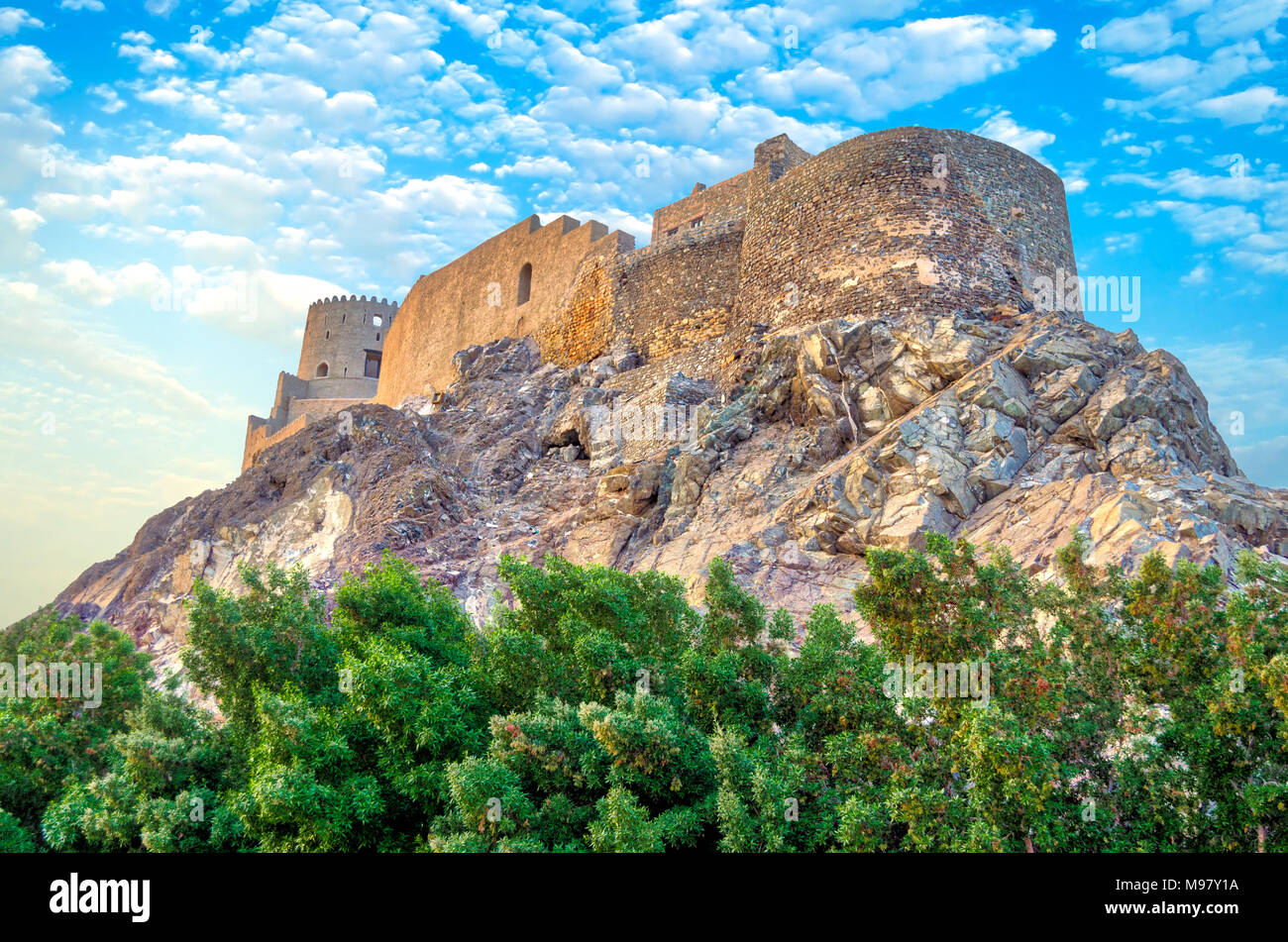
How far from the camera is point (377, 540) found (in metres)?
20.3

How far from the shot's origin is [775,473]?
1914cm

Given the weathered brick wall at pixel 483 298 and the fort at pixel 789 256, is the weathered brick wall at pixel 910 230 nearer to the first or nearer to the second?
the fort at pixel 789 256

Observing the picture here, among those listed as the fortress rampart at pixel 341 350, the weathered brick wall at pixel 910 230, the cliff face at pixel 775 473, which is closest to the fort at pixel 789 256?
the weathered brick wall at pixel 910 230

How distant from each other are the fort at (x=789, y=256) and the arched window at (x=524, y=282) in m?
0.04

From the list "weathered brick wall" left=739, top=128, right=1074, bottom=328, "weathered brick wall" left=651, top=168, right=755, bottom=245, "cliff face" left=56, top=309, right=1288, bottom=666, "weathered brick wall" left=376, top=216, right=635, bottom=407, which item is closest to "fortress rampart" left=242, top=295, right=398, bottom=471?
"weathered brick wall" left=376, top=216, right=635, bottom=407

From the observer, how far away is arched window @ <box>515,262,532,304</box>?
32.3 meters

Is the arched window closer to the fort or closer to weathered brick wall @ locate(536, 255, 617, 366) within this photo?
the fort

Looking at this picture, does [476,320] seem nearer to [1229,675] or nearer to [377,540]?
[377,540]

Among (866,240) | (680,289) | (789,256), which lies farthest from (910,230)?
(680,289)

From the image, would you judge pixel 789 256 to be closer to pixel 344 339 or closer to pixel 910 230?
pixel 910 230

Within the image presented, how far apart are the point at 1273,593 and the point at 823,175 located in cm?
1665

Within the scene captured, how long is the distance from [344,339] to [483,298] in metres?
19.2

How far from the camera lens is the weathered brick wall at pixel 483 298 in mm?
30297
